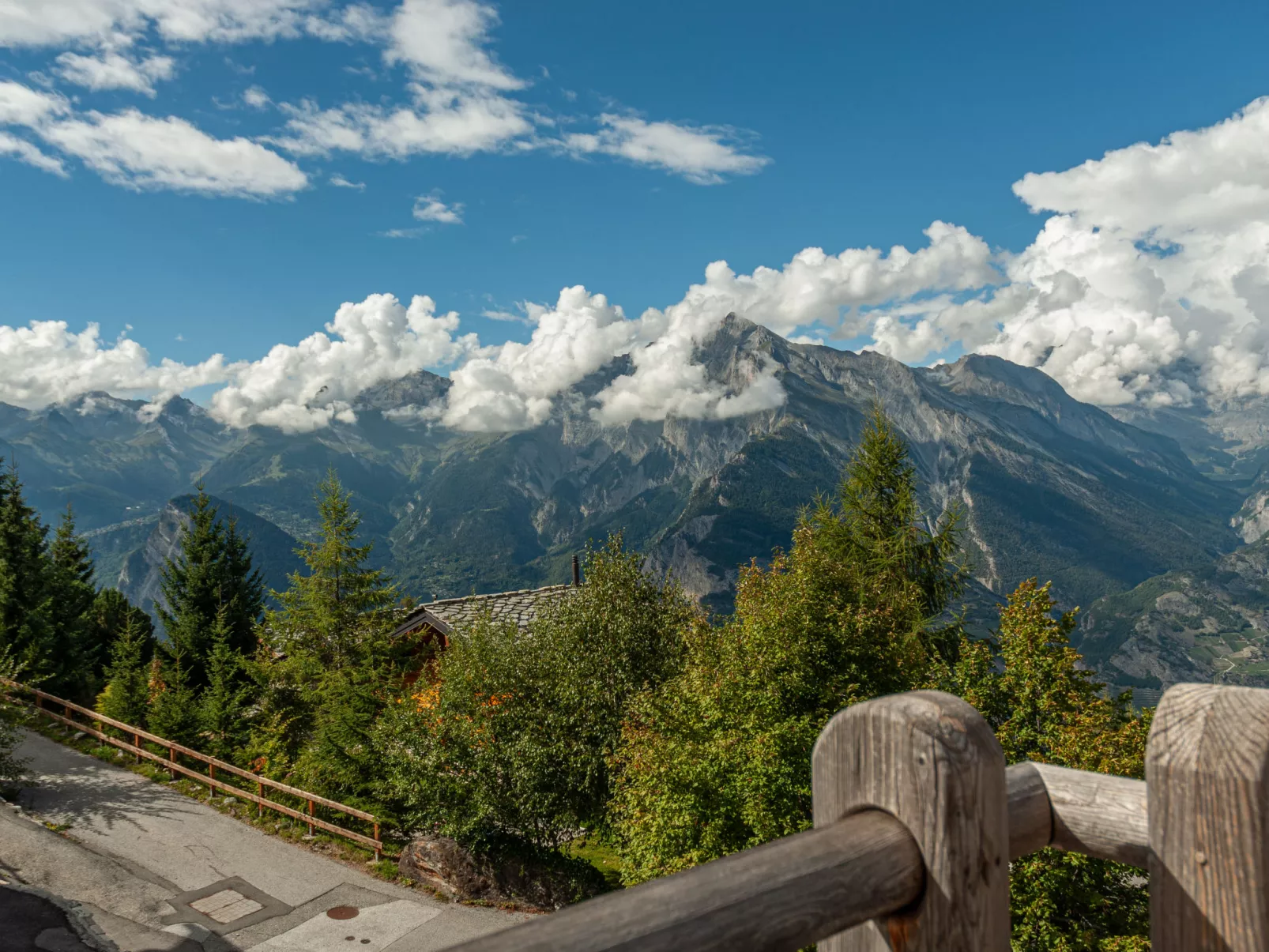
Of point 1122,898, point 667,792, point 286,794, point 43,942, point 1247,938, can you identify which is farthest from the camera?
point 286,794

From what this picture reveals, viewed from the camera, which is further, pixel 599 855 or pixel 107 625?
pixel 107 625

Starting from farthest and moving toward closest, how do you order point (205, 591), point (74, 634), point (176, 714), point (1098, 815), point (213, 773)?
point (205, 591), point (74, 634), point (176, 714), point (213, 773), point (1098, 815)

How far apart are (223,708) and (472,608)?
10643 millimetres

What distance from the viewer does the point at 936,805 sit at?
5.49 feet

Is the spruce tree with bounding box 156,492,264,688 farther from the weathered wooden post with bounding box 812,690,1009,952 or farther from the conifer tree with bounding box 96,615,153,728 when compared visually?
the weathered wooden post with bounding box 812,690,1009,952

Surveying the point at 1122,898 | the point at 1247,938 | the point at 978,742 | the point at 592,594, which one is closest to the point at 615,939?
Answer: the point at 978,742

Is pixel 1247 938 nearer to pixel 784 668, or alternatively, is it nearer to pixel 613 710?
pixel 784 668

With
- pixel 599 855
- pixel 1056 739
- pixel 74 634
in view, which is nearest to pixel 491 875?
pixel 599 855

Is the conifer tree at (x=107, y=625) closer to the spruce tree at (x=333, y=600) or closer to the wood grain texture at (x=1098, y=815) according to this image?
the spruce tree at (x=333, y=600)

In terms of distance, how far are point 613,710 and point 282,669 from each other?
14.0m

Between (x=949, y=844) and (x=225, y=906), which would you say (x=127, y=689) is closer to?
(x=225, y=906)

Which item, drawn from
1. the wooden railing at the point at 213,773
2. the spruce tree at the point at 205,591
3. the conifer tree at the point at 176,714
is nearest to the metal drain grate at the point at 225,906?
the wooden railing at the point at 213,773

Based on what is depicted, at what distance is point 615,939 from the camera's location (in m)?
1.34

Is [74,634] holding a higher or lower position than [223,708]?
higher
